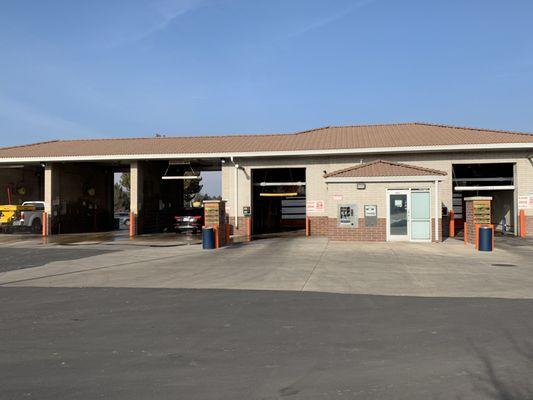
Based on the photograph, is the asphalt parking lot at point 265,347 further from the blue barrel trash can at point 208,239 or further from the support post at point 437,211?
the support post at point 437,211

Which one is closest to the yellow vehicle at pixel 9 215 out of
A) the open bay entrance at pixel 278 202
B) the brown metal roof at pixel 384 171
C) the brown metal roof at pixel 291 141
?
the brown metal roof at pixel 291 141

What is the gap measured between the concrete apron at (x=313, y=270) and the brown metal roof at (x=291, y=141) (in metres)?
7.80

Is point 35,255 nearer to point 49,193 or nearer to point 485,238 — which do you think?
point 49,193

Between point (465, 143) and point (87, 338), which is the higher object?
point (465, 143)

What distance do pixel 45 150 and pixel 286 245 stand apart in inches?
720

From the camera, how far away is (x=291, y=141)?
2619 cm

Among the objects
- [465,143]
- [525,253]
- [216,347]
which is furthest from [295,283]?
[465,143]

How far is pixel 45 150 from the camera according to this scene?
2828 cm

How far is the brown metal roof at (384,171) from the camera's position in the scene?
19.0 metres

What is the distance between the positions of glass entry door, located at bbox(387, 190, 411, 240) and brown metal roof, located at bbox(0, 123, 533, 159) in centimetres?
425

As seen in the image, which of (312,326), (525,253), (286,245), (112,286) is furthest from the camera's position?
(286,245)

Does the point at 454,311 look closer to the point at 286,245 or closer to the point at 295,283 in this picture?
the point at 295,283

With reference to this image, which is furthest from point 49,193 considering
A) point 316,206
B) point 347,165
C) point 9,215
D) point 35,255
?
point 347,165

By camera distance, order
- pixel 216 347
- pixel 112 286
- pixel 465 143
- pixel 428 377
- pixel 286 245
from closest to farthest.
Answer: pixel 428 377 < pixel 216 347 < pixel 112 286 < pixel 286 245 < pixel 465 143
